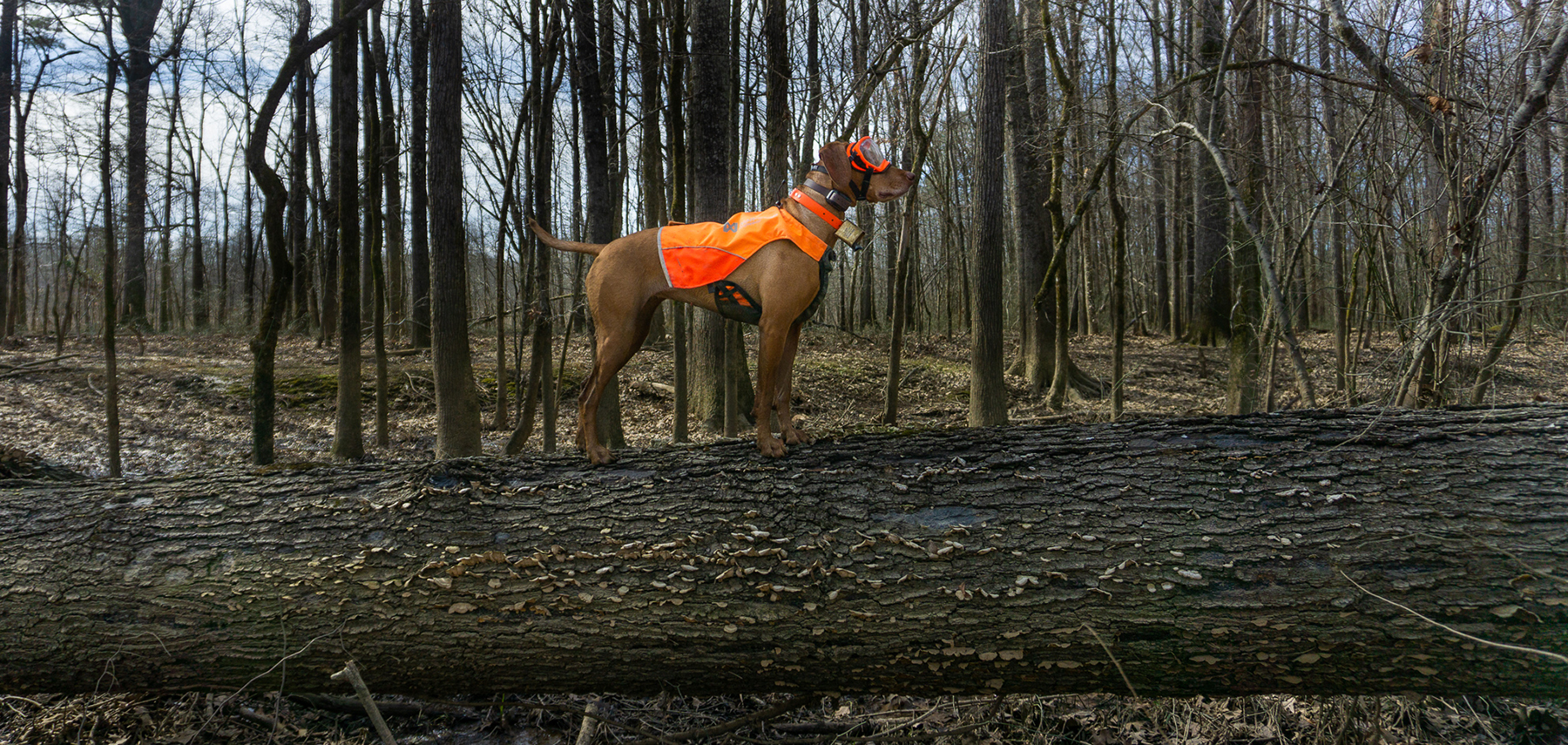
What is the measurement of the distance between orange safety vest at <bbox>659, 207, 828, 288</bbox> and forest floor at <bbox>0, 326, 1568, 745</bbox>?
98 centimetres

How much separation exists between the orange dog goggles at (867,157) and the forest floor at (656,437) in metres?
1.29

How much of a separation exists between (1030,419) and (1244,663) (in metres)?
6.02

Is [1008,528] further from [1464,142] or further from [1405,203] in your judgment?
[1405,203]

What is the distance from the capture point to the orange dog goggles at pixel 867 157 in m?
3.07

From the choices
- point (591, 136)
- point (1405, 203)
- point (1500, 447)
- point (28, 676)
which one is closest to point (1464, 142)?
point (1405, 203)

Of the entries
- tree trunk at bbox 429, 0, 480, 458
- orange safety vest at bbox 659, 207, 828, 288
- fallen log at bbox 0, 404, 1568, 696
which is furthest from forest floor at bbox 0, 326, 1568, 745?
tree trunk at bbox 429, 0, 480, 458

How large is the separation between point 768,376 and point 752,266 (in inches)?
19.3

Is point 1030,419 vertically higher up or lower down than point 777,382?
lower down

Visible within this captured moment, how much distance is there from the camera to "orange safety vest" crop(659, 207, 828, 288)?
306 cm

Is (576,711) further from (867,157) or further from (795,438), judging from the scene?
(867,157)

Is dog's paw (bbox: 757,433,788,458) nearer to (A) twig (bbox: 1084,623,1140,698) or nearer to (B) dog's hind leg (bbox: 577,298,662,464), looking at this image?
(B) dog's hind leg (bbox: 577,298,662,464)

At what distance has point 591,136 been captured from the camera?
659 centimetres

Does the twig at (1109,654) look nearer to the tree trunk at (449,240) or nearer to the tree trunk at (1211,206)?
the tree trunk at (1211,206)

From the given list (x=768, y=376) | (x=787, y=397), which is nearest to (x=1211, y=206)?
(x=787, y=397)
